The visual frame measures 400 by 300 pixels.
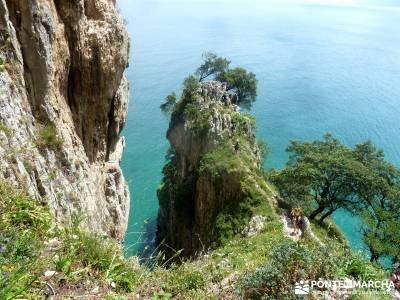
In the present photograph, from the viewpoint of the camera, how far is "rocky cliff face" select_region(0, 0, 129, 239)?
1271 centimetres

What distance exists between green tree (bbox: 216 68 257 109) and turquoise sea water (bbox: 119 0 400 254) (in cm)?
967

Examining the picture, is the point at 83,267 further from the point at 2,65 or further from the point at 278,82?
the point at 278,82

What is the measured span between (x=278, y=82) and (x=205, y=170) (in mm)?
51787

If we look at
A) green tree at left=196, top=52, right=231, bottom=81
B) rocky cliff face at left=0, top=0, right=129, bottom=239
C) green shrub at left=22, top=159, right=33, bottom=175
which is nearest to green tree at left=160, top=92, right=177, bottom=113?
green tree at left=196, top=52, right=231, bottom=81

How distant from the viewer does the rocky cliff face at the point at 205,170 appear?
27375mm

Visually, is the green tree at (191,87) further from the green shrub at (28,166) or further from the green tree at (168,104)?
the green shrub at (28,166)

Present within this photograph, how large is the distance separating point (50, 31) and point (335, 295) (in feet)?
45.4

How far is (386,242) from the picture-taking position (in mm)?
25125

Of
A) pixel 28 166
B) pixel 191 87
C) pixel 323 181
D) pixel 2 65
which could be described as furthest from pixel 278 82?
pixel 28 166

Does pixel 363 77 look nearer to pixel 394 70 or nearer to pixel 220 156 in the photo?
pixel 394 70

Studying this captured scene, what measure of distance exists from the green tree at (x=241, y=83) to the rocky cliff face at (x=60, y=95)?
27669mm

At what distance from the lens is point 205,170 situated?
29.5 meters

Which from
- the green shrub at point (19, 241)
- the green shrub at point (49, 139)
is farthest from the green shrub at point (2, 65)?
the green shrub at point (19, 241)

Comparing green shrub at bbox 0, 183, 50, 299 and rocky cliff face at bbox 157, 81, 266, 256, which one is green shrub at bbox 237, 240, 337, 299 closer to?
green shrub at bbox 0, 183, 50, 299
